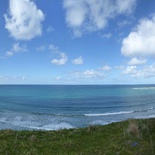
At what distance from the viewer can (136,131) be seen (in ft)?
41.1

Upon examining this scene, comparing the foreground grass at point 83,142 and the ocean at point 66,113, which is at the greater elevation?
the foreground grass at point 83,142

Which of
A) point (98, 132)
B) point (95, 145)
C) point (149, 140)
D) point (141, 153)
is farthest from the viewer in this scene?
point (98, 132)

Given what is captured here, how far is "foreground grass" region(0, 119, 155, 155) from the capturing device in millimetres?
11148

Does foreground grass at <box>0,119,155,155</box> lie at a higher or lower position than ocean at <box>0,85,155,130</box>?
higher

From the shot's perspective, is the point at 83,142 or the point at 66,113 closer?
the point at 83,142

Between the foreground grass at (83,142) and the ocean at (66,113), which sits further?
the ocean at (66,113)

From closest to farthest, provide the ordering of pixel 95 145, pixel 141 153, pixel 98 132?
pixel 141 153
pixel 95 145
pixel 98 132

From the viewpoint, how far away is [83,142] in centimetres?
1333

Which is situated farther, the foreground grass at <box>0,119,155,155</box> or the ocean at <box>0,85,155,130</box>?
the ocean at <box>0,85,155,130</box>

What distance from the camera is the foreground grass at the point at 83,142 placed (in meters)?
11.1

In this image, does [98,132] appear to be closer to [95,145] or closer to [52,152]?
[95,145]

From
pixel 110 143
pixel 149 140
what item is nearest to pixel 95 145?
pixel 110 143

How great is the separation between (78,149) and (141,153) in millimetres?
Result: 3233

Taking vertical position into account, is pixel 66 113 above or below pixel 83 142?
below
